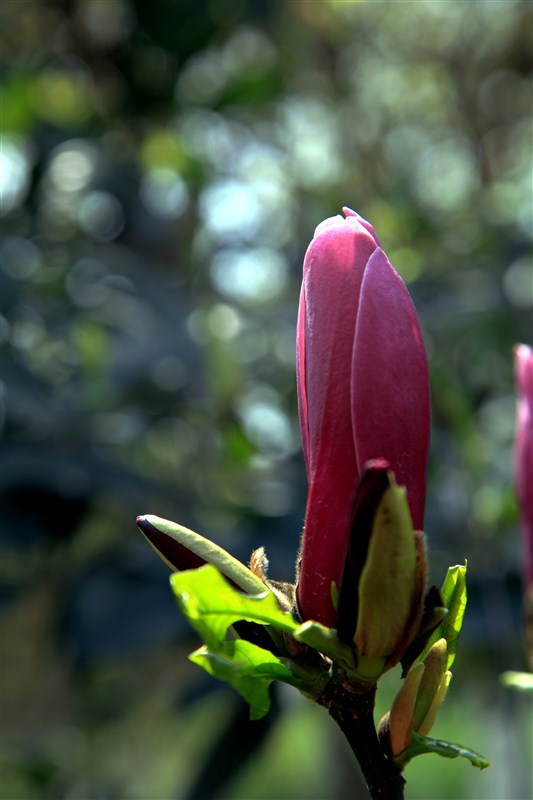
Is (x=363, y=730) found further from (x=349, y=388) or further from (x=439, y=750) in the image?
(x=349, y=388)

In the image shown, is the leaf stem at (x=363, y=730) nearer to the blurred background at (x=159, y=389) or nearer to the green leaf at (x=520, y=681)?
the green leaf at (x=520, y=681)

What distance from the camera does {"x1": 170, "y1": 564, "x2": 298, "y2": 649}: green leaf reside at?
15.3 inches

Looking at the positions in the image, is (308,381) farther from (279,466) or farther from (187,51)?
(187,51)

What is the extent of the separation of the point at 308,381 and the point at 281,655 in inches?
A: 4.5

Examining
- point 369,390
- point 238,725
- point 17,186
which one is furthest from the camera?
point 17,186

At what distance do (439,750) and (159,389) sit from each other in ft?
5.48

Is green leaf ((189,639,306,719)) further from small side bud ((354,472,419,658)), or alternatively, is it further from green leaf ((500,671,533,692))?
green leaf ((500,671,533,692))

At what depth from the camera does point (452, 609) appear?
1.44ft

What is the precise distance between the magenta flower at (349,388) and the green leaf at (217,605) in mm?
25

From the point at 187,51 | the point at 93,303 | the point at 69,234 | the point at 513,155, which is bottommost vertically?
the point at 93,303

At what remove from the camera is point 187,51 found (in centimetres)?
260

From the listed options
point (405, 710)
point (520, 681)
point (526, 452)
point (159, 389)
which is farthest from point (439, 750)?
point (159, 389)

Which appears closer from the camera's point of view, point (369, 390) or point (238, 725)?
point (369, 390)

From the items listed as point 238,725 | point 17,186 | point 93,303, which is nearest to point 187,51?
point 17,186
